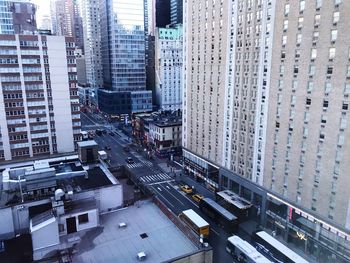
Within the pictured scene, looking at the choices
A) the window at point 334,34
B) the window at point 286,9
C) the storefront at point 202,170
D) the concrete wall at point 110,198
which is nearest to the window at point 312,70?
the window at point 334,34

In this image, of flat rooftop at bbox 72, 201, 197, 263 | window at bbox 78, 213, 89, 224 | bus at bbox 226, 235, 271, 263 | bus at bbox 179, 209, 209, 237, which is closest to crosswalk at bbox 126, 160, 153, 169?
bus at bbox 179, 209, 209, 237

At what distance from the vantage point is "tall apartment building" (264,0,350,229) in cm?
4406

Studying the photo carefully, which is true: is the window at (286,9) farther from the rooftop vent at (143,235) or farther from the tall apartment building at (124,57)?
the tall apartment building at (124,57)

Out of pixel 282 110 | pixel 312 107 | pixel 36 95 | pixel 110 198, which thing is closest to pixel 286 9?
pixel 282 110

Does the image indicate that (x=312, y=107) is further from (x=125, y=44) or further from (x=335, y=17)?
(x=125, y=44)

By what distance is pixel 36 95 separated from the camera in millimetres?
76562

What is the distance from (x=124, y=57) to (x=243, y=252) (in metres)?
156

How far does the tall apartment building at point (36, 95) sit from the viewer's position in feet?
237

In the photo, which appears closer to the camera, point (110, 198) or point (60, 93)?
point (110, 198)

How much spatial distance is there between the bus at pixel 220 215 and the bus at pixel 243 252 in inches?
229

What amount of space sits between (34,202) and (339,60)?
53.4m

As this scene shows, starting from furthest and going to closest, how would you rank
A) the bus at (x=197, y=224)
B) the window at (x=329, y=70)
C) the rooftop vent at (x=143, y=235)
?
the bus at (x=197, y=224) → the window at (x=329, y=70) → the rooftop vent at (x=143, y=235)

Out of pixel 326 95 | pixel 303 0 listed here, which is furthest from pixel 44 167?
pixel 303 0

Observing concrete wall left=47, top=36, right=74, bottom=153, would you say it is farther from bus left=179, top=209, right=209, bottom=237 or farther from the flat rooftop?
the flat rooftop
